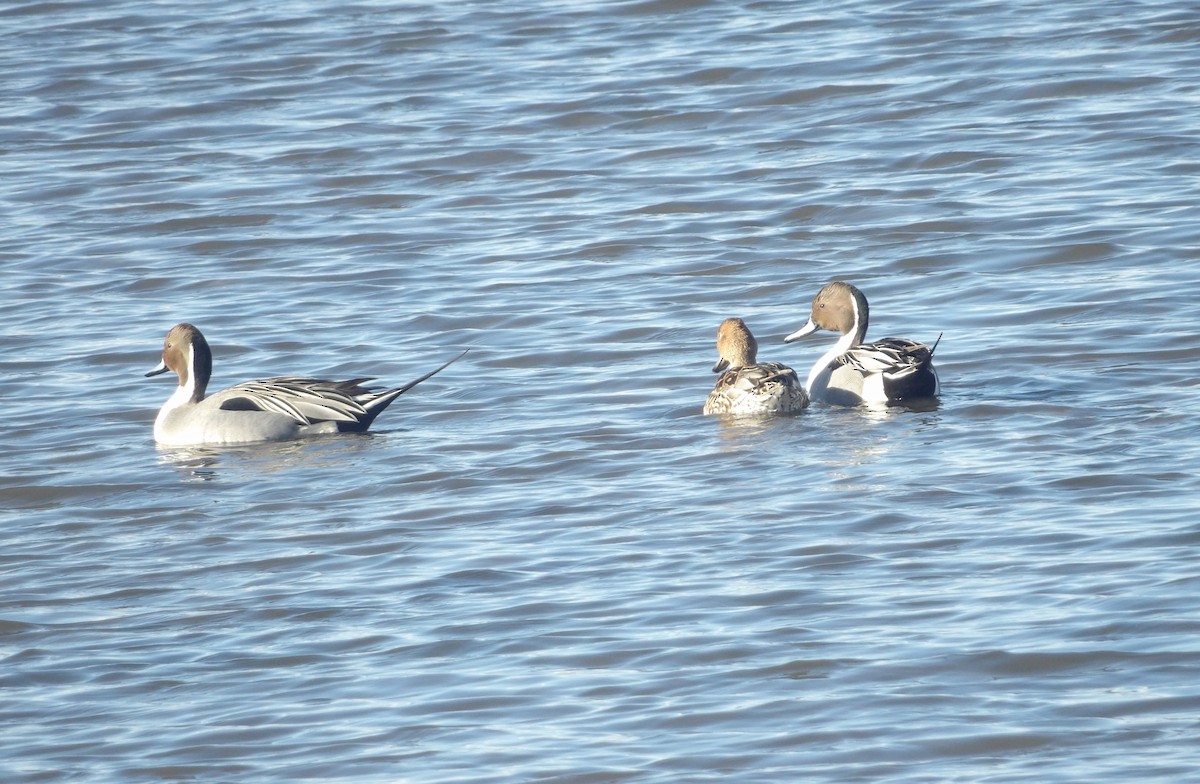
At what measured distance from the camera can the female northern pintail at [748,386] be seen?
953cm

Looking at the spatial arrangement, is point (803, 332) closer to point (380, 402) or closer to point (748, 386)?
point (748, 386)

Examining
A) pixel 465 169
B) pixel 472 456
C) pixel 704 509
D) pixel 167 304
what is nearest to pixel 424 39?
pixel 465 169

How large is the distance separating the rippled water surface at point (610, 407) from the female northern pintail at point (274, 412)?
0.54 ft

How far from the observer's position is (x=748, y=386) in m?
9.51

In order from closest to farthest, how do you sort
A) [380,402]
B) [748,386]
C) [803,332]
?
[748,386] → [380,402] → [803,332]

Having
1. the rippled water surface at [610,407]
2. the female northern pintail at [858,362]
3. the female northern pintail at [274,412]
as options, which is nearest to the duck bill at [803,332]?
the female northern pintail at [858,362]

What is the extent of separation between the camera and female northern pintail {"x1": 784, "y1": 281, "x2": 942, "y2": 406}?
377 inches

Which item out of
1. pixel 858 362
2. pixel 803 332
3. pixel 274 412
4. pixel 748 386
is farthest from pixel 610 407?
pixel 274 412

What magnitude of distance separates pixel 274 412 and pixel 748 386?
236cm

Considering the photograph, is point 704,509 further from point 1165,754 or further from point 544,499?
point 1165,754

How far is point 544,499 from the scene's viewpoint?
8.38 m

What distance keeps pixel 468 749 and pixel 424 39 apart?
14.9 metres

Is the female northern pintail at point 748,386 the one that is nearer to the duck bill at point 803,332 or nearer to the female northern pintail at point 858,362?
the female northern pintail at point 858,362

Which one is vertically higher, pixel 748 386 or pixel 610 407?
pixel 748 386
